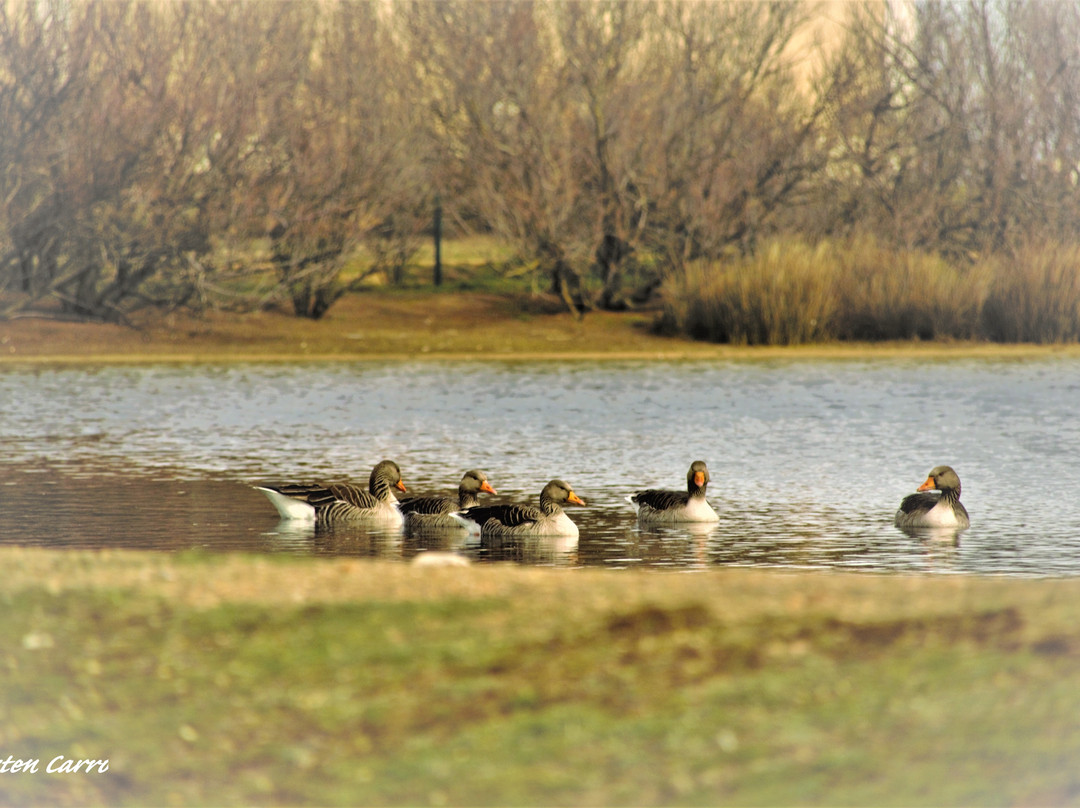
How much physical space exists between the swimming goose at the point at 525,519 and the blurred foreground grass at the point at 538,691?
13.5ft

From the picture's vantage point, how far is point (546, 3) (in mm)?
36000

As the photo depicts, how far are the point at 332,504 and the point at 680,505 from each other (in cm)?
286

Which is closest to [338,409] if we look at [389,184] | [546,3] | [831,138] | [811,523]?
[811,523]

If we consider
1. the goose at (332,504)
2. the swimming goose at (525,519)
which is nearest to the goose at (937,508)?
the swimming goose at (525,519)

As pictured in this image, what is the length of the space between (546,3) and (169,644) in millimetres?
32132

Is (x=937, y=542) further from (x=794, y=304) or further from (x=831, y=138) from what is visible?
(x=831, y=138)

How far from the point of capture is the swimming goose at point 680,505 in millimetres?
11508

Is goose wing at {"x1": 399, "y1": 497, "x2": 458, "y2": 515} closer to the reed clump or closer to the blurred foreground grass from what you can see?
the blurred foreground grass

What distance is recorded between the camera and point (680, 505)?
11.5 m

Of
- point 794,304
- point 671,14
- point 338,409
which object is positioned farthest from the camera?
point 671,14

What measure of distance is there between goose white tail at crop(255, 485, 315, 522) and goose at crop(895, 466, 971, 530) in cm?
481

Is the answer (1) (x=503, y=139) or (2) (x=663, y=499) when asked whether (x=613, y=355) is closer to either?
(1) (x=503, y=139)

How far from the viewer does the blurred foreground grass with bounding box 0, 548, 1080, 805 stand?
453 cm

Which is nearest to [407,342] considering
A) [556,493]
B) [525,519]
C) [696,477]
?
[556,493]
